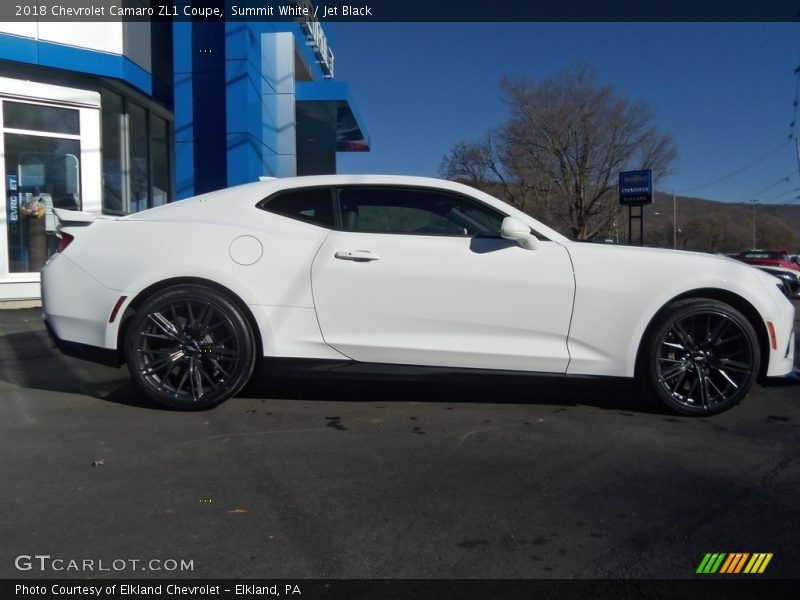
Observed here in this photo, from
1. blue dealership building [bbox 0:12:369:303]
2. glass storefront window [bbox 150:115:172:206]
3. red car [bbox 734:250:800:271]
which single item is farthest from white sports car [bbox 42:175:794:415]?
red car [bbox 734:250:800:271]

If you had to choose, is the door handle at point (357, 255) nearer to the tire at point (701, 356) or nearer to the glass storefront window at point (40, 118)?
the tire at point (701, 356)

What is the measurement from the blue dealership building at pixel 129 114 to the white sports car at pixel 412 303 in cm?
773

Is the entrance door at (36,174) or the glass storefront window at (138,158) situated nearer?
the entrance door at (36,174)

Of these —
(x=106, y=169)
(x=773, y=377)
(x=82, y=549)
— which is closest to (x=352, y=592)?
(x=82, y=549)

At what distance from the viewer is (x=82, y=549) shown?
2.84m

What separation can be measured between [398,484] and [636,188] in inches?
869

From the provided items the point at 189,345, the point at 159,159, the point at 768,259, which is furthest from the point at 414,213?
the point at 768,259

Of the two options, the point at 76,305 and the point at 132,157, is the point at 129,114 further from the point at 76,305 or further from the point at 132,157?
the point at 76,305

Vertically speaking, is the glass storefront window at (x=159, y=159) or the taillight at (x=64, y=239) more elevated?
the glass storefront window at (x=159, y=159)

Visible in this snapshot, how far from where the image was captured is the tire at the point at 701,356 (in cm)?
462

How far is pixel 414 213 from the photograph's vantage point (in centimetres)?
484

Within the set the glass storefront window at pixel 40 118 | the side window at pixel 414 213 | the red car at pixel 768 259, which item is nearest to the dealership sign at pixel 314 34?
the glass storefront window at pixel 40 118

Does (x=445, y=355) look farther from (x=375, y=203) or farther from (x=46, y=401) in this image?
(x=46, y=401)

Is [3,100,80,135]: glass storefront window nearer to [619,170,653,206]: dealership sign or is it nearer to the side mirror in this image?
the side mirror
